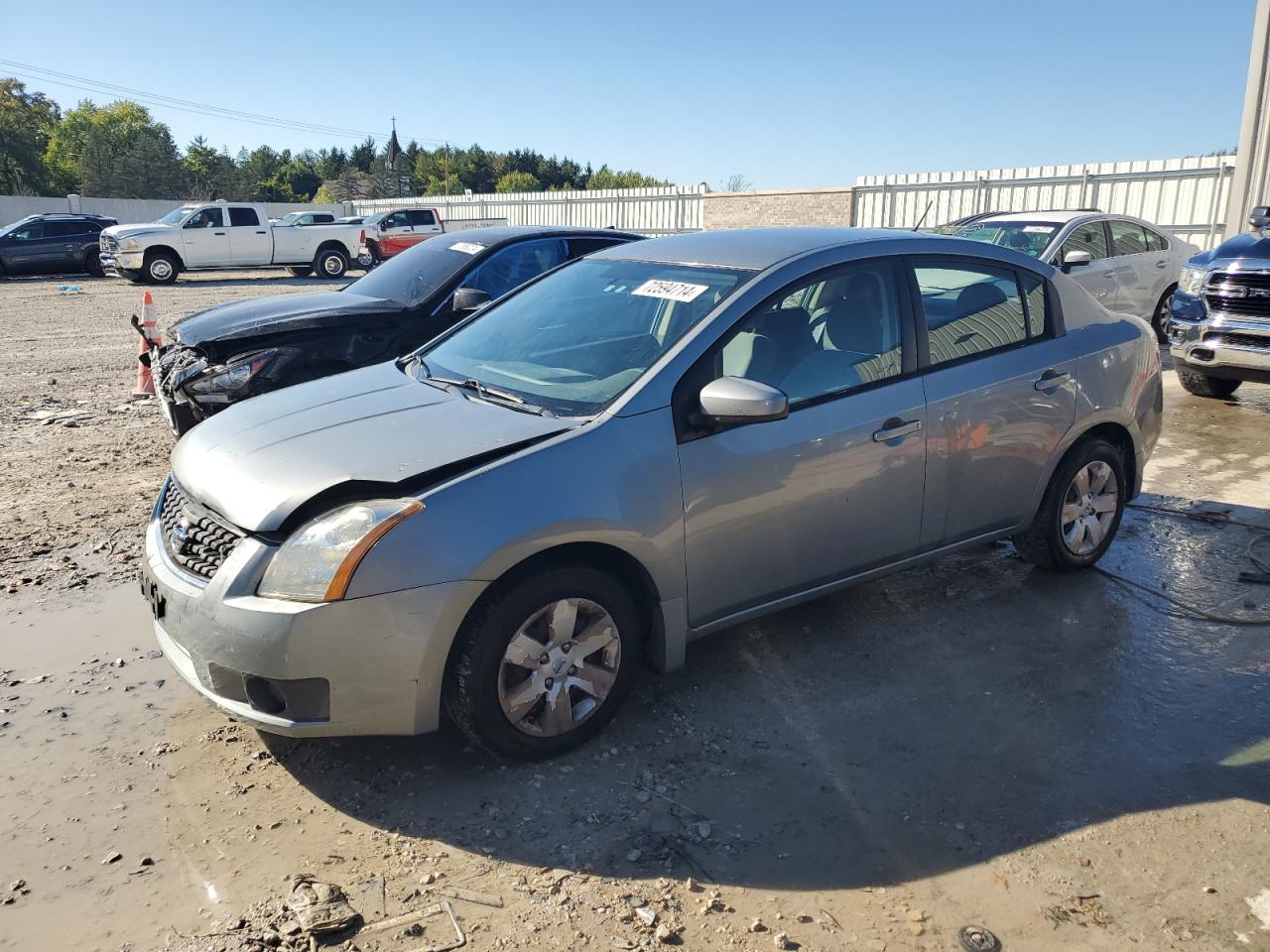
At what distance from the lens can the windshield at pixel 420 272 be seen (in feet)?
23.3

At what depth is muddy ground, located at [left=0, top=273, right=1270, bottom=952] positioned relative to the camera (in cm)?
266

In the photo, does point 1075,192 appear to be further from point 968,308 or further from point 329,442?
point 329,442

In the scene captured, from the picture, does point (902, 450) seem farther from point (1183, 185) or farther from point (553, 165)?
point (553, 165)

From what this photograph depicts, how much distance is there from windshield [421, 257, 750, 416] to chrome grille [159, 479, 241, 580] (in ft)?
3.80

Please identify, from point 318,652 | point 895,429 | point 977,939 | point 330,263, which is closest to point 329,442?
point 318,652

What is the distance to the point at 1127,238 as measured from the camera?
1106cm

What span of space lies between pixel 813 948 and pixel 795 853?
1.28ft

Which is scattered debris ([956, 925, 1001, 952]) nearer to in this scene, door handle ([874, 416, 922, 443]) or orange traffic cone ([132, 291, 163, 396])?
door handle ([874, 416, 922, 443])

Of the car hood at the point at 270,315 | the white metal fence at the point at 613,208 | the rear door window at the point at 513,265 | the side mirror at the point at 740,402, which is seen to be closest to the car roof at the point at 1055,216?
the rear door window at the point at 513,265

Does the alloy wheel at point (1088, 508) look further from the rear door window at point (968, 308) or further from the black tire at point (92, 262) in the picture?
the black tire at point (92, 262)

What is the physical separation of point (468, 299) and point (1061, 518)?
384cm

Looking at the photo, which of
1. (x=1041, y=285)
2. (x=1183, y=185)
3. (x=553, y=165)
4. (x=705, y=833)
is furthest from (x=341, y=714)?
(x=553, y=165)

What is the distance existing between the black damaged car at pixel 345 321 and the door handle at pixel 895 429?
337 centimetres

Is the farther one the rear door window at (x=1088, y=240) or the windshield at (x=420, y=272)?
the rear door window at (x=1088, y=240)
